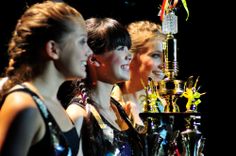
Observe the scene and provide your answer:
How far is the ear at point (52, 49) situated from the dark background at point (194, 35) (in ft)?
5.11

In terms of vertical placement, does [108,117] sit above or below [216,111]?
above

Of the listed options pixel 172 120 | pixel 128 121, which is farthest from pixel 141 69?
pixel 172 120

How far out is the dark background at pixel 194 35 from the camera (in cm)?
308

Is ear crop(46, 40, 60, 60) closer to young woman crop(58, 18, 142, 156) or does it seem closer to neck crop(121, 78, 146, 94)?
young woman crop(58, 18, 142, 156)

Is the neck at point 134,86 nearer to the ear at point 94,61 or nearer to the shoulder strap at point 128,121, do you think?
the shoulder strap at point 128,121

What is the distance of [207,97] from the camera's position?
346cm

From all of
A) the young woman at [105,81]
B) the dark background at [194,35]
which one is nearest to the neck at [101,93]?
the young woman at [105,81]

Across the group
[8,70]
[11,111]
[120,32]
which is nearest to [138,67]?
[120,32]

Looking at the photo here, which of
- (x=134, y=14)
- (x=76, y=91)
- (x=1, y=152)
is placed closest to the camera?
(x=1, y=152)

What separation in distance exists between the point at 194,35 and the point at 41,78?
2.09m

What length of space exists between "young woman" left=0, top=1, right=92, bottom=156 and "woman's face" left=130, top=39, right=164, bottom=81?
874mm

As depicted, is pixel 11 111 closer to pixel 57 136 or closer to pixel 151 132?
pixel 57 136

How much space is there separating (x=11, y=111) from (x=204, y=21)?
2292mm

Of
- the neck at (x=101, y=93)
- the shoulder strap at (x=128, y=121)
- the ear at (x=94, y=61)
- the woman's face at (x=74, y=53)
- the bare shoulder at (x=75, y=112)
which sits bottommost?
the shoulder strap at (x=128, y=121)
